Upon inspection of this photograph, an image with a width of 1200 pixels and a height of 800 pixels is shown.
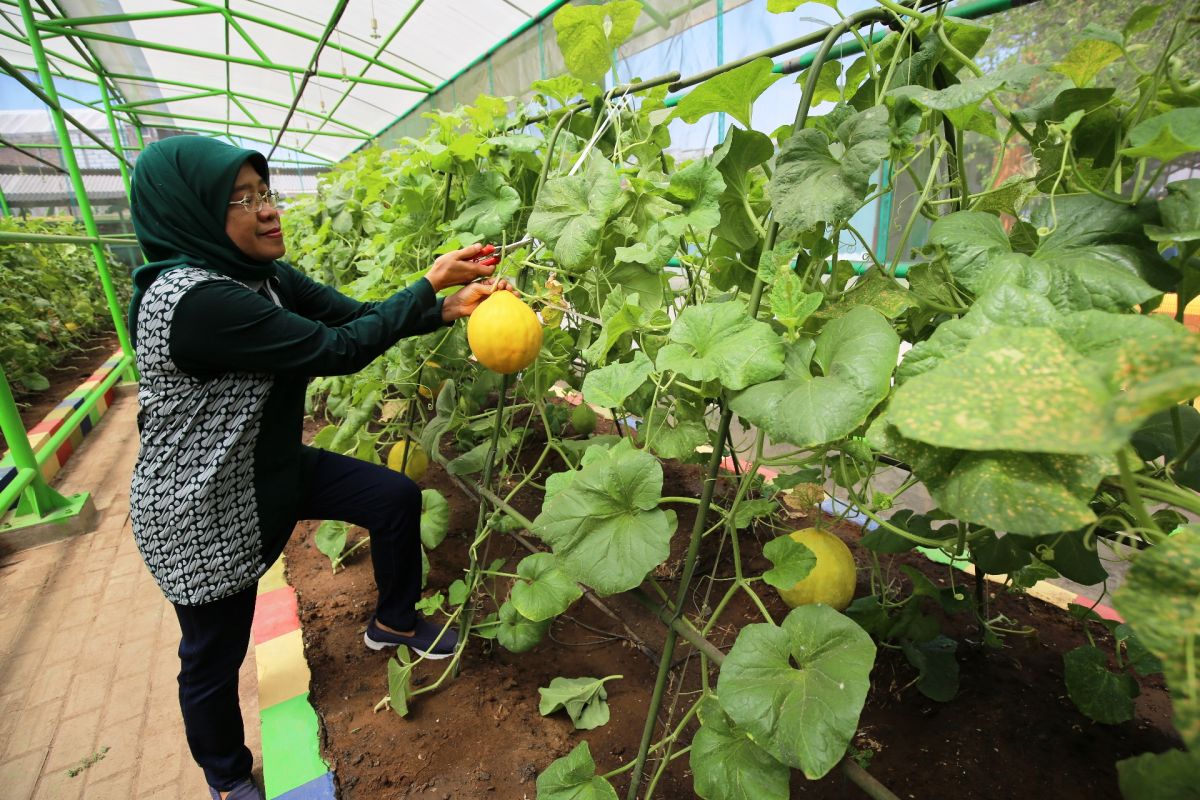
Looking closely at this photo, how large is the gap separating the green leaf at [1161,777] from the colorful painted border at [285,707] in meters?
1.38

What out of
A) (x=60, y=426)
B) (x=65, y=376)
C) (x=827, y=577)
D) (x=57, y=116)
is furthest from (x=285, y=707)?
(x=65, y=376)

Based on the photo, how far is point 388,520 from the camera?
1.63 m

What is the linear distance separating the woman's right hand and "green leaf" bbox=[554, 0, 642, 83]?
1.41ft

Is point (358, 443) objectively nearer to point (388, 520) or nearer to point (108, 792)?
point (388, 520)

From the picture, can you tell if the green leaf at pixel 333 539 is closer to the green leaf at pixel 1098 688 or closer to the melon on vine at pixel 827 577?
the melon on vine at pixel 827 577

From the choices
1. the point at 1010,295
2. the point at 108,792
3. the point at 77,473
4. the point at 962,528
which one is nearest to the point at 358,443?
the point at 108,792

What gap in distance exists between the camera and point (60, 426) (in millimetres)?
3682

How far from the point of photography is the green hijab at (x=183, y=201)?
48.8 inches

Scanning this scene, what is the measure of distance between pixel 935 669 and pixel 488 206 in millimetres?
1392

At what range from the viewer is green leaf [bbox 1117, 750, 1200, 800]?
19.4 inches

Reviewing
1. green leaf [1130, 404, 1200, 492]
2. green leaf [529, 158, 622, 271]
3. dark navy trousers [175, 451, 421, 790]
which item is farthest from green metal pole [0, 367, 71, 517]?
green leaf [1130, 404, 1200, 492]

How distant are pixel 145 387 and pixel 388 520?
0.64m

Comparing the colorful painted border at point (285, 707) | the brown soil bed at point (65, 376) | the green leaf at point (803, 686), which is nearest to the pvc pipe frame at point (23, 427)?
the brown soil bed at point (65, 376)

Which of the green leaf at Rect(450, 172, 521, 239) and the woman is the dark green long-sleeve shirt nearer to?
the woman
